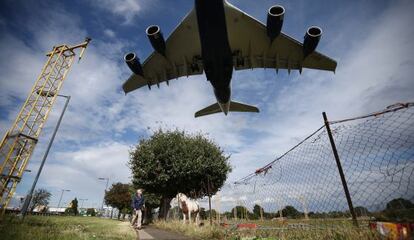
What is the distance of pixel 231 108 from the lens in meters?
16.0

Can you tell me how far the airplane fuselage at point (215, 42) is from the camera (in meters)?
7.46

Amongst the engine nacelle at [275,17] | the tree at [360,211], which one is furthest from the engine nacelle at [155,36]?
the tree at [360,211]

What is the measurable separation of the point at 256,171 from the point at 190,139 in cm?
1510

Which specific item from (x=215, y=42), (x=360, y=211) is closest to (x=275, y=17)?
(x=215, y=42)

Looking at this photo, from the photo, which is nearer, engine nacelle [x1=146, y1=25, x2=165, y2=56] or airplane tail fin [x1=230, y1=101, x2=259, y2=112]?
engine nacelle [x1=146, y1=25, x2=165, y2=56]

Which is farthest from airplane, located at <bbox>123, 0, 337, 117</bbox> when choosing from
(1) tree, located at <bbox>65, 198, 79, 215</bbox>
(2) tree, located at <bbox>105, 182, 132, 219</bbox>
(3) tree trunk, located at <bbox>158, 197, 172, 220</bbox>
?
(1) tree, located at <bbox>65, 198, 79, 215</bbox>

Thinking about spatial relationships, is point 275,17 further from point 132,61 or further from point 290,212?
point 290,212

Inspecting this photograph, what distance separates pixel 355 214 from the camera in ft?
14.2

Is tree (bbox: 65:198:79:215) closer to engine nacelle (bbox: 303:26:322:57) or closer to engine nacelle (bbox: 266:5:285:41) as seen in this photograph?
engine nacelle (bbox: 266:5:285:41)

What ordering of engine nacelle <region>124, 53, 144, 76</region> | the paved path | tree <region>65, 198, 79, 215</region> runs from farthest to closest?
tree <region>65, 198, 79, 215</region> < engine nacelle <region>124, 53, 144, 76</region> < the paved path

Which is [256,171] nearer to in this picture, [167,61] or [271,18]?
[271,18]

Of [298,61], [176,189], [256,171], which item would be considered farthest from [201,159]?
[256,171]

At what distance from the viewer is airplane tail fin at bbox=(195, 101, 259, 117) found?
51.5 feet

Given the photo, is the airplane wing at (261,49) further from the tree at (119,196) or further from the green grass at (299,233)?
the tree at (119,196)
